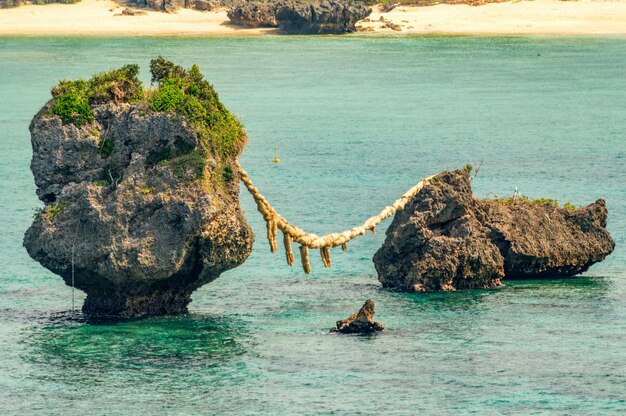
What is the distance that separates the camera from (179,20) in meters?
167

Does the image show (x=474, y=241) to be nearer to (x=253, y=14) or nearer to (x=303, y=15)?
(x=303, y=15)

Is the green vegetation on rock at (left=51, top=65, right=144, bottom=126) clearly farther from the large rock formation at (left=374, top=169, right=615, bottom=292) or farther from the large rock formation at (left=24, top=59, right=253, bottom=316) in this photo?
the large rock formation at (left=374, top=169, right=615, bottom=292)

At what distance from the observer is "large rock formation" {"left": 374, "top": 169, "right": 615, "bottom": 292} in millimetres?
44844

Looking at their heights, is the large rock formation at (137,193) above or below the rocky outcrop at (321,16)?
above

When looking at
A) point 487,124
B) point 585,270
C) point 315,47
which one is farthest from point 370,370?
point 315,47

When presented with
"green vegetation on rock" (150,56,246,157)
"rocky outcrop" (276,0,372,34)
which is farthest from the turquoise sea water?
"rocky outcrop" (276,0,372,34)

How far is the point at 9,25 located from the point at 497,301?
132m

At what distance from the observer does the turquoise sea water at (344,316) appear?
35281 mm

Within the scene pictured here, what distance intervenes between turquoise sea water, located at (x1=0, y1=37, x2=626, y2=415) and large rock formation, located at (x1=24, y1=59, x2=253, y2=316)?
191 centimetres

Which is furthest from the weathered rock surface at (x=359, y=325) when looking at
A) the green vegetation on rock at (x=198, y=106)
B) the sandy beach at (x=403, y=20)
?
the sandy beach at (x=403, y=20)

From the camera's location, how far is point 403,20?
170m

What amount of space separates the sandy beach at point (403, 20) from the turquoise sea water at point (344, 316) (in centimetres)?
6615

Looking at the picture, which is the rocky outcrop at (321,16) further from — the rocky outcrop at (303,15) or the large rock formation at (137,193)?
the large rock formation at (137,193)

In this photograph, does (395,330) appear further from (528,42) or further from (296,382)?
(528,42)
